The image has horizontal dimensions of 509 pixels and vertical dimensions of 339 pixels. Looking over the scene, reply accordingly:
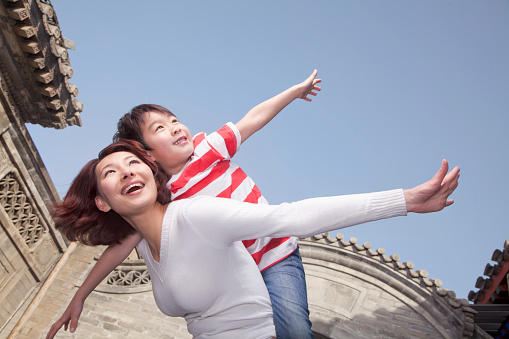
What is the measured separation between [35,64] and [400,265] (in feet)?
22.3

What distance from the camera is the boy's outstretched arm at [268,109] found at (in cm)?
331

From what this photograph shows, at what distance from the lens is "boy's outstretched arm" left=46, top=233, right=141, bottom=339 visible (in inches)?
120

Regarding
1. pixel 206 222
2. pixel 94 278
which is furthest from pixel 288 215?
pixel 94 278

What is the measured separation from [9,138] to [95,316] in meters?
3.24

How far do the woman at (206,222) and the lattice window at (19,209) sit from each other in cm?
522

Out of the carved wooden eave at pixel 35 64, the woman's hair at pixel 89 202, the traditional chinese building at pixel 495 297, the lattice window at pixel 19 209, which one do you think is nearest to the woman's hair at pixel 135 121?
the woman's hair at pixel 89 202

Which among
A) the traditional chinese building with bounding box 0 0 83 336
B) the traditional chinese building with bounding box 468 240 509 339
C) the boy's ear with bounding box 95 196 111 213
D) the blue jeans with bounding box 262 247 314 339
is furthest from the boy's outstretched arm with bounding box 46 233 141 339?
the traditional chinese building with bounding box 468 240 509 339


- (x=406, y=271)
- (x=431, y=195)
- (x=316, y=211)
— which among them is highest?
(x=316, y=211)

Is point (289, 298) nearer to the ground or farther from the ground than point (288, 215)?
nearer to the ground

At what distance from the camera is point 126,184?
265 cm

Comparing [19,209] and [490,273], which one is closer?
[19,209]

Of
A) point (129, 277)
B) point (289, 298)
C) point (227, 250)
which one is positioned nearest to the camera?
point (227, 250)

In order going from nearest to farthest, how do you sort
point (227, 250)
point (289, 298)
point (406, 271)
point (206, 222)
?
1. point (206, 222)
2. point (227, 250)
3. point (289, 298)
4. point (406, 271)

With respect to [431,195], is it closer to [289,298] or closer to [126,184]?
[289,298]
